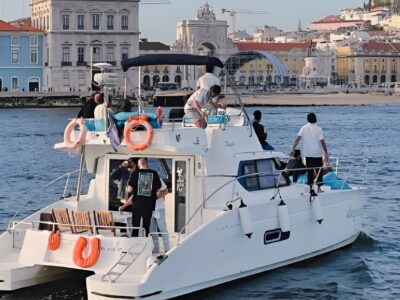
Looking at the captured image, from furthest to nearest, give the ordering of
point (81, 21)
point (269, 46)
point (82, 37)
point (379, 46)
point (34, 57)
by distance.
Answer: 1. point (379, 46)
2. point (269, 46)
3. point (81, 21)
4. point (82, 37)
5. point (34, 57)

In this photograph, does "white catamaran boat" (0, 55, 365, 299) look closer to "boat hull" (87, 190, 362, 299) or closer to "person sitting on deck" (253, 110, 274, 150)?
"boat hull" (87, 190, 362, 299)

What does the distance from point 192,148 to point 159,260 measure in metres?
1.74

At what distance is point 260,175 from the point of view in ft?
42.1

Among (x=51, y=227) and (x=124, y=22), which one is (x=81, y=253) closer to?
(x=51, y=227)

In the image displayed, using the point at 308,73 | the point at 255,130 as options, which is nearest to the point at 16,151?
the point at 255,130

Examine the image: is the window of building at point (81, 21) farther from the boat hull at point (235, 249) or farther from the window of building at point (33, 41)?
the boat hull at point (235, 249)

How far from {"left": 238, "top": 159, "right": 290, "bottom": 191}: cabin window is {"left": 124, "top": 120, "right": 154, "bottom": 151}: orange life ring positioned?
1517 millimetres

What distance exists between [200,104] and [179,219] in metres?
1.58

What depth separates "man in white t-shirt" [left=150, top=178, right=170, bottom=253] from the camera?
11.3 m

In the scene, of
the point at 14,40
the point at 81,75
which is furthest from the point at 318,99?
the point at 14,40

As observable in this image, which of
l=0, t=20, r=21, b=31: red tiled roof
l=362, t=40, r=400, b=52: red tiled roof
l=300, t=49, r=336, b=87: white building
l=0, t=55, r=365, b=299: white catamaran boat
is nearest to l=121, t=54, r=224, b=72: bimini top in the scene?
l=0, t=55, r=365, b=299: white catamaran boat

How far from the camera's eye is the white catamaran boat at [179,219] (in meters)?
10.9

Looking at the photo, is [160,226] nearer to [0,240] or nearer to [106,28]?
[0,240]

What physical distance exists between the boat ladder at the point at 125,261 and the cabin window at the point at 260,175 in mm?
2090
